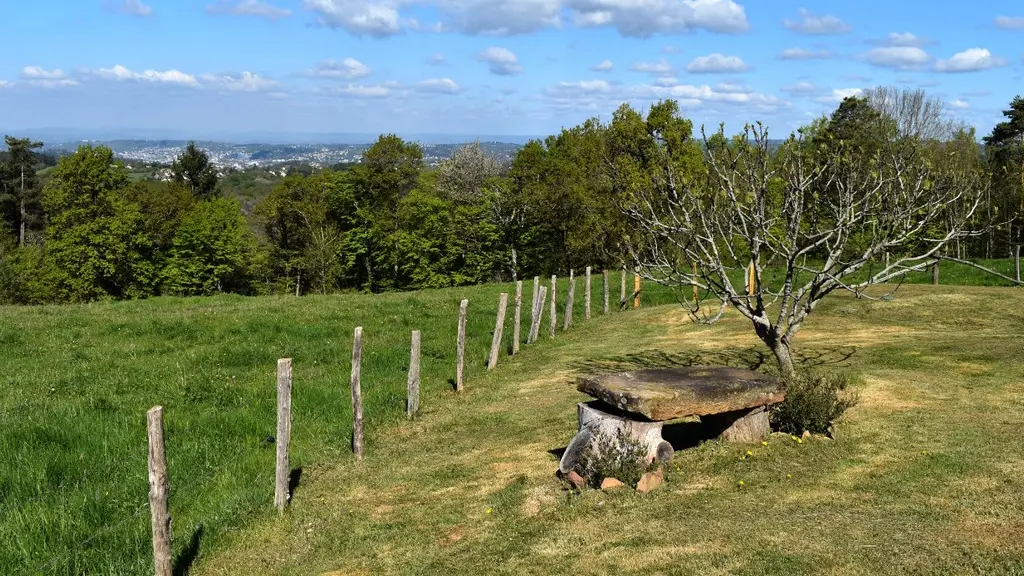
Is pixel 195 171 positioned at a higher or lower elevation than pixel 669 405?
higher

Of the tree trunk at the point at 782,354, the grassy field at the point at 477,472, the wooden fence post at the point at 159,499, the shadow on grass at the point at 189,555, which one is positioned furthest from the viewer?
the tree trunk at the point at 782,354

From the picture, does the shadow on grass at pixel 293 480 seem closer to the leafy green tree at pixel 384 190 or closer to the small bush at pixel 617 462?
the small bush at pixel 617 462

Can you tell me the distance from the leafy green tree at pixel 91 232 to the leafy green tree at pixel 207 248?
298 centimetres

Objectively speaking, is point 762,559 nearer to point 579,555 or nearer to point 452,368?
point 579,555

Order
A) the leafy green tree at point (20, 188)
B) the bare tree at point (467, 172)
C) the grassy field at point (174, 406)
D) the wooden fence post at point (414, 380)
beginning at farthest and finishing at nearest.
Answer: the leafy green tree at point (20, 188)
the bare tree at point (467, 172)
the wooden fence post at point (414, 380)
the grassy field at point (174, 406)

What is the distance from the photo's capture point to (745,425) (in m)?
11.3

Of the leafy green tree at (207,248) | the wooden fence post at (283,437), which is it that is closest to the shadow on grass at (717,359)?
the wooden fence post at (283,437)

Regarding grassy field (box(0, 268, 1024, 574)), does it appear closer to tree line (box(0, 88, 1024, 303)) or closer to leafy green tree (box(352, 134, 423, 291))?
tree line (box(0, 88, 1024, 303))

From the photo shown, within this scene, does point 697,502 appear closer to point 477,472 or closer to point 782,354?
point 477,472

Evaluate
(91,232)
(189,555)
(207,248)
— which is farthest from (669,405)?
(207,248)

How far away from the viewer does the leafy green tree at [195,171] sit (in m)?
87.2

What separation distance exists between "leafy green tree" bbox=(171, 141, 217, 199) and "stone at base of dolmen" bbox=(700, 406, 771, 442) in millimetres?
85289

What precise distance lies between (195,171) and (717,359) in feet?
275

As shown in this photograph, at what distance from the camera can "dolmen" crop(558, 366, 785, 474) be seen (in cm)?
1047
